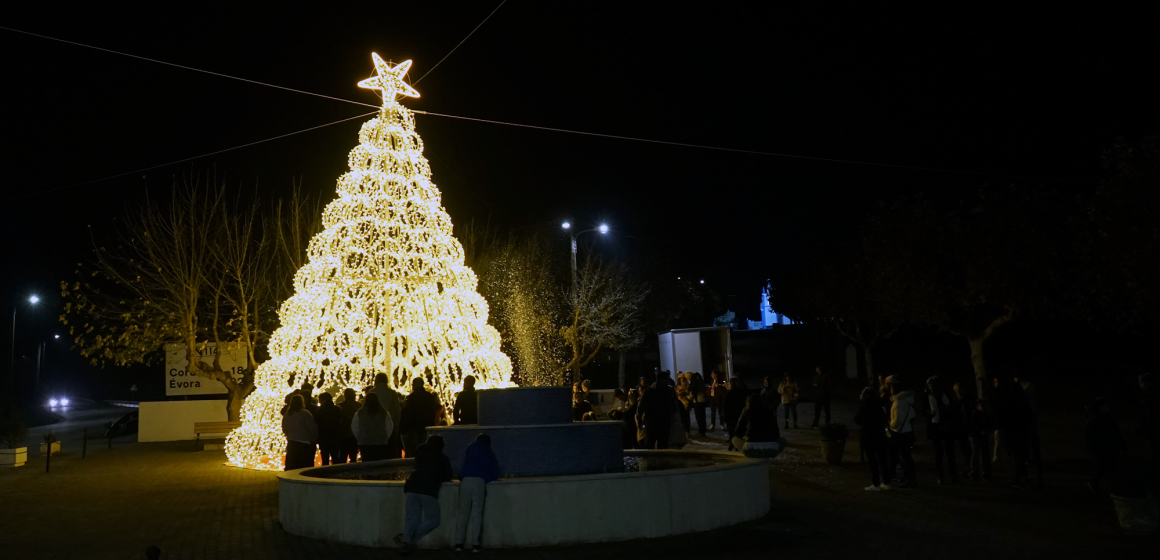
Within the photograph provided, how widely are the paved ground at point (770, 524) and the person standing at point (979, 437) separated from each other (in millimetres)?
416

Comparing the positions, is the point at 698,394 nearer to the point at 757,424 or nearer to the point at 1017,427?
the point at 757,424

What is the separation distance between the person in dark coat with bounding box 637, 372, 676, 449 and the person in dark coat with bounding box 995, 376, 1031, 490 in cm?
513

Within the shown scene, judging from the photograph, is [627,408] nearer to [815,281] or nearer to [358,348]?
[358,348]

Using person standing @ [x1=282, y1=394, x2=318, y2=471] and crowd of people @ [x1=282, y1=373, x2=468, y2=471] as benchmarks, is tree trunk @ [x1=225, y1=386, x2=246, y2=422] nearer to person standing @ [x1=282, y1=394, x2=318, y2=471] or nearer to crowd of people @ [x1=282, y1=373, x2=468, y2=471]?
crowd of people @ [x1=282, y1=373, x2=468, y2=471]

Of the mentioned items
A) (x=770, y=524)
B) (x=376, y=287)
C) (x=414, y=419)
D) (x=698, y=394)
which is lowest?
(x=770, y=524)

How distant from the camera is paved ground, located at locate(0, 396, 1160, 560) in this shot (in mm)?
8391

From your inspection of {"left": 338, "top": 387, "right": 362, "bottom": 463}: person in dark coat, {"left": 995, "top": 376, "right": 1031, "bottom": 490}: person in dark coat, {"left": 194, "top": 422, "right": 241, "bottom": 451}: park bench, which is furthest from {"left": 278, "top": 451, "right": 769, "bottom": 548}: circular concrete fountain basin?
{"left": 194, "top": 422, "right": 241, "bottom": 451}: park bench

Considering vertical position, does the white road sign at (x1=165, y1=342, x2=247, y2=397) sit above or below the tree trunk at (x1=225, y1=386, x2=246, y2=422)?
above

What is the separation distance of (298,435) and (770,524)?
21.8 ft

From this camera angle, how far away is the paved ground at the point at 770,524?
839 centimetres

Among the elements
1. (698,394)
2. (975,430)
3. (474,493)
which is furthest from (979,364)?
(474,493)

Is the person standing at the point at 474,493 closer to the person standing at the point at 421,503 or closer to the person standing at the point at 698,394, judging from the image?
the person standing at the point at 421,503

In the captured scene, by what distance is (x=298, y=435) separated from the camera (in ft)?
41.0

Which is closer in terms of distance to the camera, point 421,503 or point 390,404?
point 421,503
